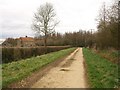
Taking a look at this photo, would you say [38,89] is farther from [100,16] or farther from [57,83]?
[100,16]

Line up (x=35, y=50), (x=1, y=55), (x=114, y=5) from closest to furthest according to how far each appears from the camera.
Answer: (x=114, y=5), (x=1, y=55), (x=35, y=50)

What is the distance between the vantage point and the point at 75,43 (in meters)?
125

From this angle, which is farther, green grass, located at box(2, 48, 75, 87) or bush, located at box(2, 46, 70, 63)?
bush, located at box(2, 46, 70, 63)

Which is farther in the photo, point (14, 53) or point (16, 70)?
point (14, 53)

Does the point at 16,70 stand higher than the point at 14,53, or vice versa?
the point at 14,53

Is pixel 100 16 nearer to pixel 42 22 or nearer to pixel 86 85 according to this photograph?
pixel 42 22

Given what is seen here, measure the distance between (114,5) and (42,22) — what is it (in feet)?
110

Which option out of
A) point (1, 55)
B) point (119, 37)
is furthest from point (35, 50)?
point (119, 37)

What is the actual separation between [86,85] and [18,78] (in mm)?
3814

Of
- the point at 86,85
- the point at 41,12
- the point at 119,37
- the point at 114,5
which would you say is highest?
the point at 41,12

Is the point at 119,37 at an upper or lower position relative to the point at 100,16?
lower

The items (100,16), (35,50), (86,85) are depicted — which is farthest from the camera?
(100,16)

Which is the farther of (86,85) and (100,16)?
(100,16)

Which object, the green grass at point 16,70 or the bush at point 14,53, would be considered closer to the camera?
the green grass at point 16,70
